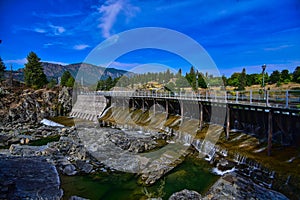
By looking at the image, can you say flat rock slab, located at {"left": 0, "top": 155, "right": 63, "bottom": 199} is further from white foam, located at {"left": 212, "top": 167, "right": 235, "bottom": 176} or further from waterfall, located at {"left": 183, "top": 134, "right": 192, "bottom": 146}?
waterfall, located at {"left": 183, "top": 134, "right": 192, "bottom": 146}

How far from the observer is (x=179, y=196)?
12.4m

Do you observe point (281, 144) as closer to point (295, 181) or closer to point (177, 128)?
point (295, 181)

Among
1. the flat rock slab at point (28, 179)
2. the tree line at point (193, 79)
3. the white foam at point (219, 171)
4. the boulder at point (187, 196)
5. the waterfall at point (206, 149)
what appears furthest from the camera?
Answer: the tree line at point (193, 79)

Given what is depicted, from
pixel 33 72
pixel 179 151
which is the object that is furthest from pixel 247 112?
pixel 33 72

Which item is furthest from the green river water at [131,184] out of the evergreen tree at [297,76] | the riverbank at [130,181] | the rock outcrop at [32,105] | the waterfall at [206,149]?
the evergreen tree at [297,76]

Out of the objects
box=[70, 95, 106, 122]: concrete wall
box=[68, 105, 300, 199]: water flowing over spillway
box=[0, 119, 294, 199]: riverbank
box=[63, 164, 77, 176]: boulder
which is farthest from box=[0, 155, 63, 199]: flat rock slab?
box=[70, 95, 106, 122]: concrete wall

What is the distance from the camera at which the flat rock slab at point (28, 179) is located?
14117 millimetres

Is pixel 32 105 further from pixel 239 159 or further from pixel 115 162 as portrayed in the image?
pixel 239 159

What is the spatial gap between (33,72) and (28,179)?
213 ft

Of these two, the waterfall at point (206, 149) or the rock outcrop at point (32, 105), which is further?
the rock outcrop at point (32, 105)

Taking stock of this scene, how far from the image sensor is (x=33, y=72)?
232 feet

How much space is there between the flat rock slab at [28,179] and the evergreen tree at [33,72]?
5561 centimetres

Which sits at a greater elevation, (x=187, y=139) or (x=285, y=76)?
(x=285, y=76)

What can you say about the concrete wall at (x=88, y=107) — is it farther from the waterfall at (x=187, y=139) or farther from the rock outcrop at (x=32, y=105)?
the waterfall at (x=187, y=139)
